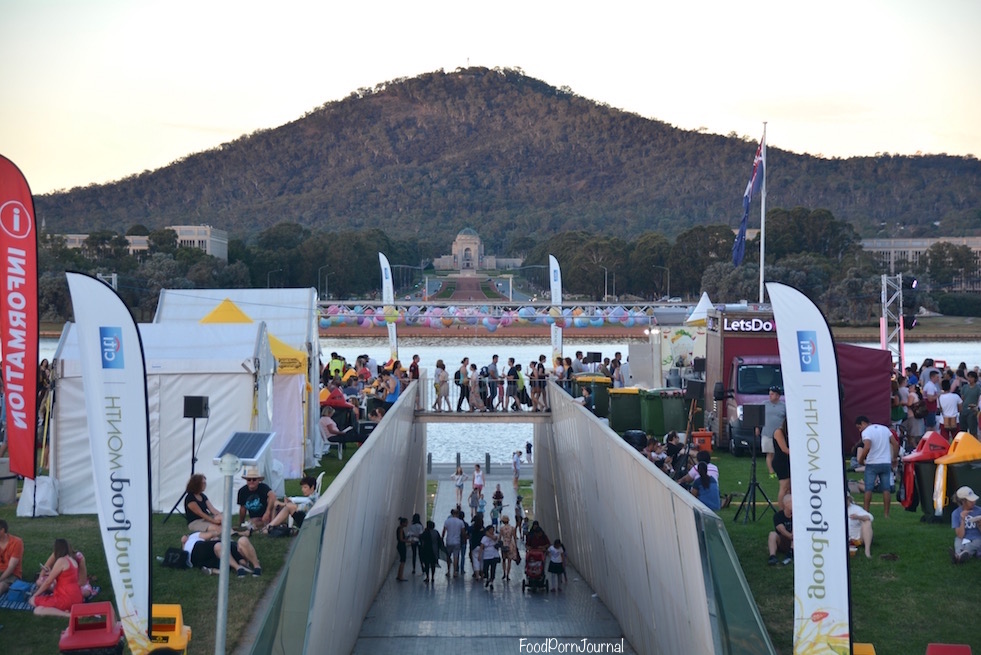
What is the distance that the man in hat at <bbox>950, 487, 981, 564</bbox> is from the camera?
12945 mm

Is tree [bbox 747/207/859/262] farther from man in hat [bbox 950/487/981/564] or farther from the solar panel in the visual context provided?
the solar panel

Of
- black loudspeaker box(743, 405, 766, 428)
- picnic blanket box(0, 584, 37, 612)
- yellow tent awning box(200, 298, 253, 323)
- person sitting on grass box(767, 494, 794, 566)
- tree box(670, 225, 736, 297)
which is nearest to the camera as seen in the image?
picnic blanket box(0, 584, 37, 612)

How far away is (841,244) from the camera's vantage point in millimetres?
124812

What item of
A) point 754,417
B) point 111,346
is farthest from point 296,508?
point 754,417

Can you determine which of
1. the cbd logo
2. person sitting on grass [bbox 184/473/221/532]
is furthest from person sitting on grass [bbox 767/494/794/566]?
the cbd logo

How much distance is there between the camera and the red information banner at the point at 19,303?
11.7 metres

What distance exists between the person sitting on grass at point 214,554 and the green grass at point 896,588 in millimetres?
5573

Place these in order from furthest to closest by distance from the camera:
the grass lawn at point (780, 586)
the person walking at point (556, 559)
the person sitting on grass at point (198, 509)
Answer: the person walking at point (556, 559) < the person sitting on grass at point (198, 509) < the grass lawn at point (780, 586)

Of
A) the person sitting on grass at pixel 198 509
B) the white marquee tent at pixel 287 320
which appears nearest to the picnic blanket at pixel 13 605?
the person sitting on grass at pixel 198 509

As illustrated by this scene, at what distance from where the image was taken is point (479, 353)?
81.6 meters

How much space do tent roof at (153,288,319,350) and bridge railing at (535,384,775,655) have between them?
515cm

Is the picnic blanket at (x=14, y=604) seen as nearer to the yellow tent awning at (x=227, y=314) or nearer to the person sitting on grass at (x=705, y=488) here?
the person sitting on grass at (x=705, y=488)

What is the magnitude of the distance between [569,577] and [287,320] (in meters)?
7.26

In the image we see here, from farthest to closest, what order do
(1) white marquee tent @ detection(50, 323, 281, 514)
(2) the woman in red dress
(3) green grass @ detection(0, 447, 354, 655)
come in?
(1) white marquee tent @ detection(50, 323, 281, 514) → (2) the woman in red dress → (3) green grass @ detection(0, 447, 354, 655)
